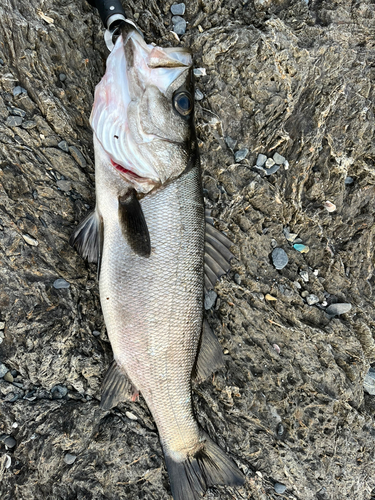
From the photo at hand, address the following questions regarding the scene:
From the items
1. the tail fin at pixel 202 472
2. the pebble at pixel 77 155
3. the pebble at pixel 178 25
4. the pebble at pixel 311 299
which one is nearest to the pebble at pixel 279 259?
the pebble at pixel 311 299

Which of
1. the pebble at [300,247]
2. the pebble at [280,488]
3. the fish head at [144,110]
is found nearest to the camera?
the fish head at [144,110]

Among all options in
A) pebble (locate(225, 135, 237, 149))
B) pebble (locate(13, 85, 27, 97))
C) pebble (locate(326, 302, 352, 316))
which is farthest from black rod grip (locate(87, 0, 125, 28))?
pebble (locate(326, 302, 352, 316))

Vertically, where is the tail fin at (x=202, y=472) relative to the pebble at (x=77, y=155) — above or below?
below

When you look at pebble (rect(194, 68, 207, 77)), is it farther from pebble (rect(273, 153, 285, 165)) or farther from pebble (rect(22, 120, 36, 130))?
pebble (rect(22, 120, 36, 130))

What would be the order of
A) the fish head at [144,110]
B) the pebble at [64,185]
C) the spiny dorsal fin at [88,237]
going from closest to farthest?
1. the fish head at [144,110]
2. the spiny dorsal fin at [88,237]
3. the pebble at [64,185]

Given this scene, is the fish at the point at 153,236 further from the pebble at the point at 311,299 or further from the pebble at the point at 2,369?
the pebble at the point at 311,299

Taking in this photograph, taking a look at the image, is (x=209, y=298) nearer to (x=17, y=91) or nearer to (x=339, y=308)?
(x=339, y=308)

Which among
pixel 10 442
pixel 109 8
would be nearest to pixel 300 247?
pixel 109 8
